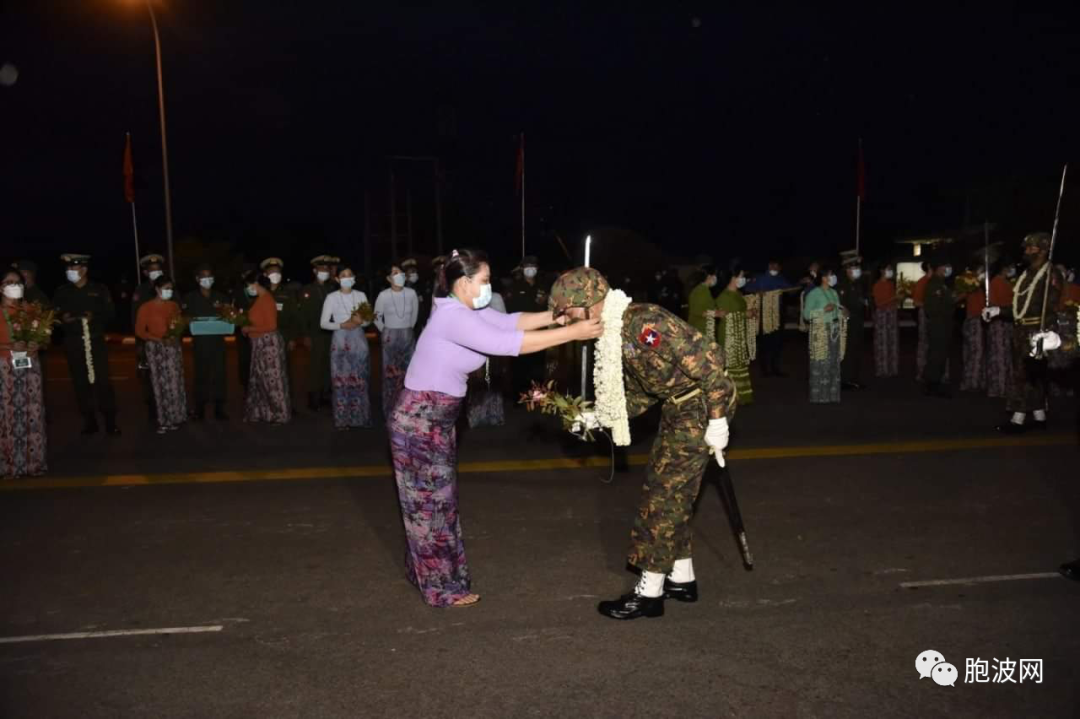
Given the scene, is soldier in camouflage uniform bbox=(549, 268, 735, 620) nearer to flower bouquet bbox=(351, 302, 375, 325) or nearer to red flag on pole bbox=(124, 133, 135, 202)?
flower bouquet bbox=(351, 302, 375, 325)

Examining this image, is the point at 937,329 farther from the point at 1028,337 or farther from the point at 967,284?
the point at 1028,337

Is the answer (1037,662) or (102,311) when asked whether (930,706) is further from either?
(102,311)

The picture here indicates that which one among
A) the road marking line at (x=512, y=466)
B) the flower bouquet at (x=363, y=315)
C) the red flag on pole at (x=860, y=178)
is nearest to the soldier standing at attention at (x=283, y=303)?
the flower bouquet at (x=363, y=315)

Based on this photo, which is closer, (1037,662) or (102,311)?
(1037,662)

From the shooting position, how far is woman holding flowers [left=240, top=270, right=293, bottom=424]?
1238 centimetres

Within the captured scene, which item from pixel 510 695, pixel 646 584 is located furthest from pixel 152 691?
pixel 646 584

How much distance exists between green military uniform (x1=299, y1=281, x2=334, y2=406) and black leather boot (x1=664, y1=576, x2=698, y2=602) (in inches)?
349

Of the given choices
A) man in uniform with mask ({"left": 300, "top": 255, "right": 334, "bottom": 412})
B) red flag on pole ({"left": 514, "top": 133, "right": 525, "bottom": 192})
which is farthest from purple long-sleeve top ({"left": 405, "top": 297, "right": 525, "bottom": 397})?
red flag on pole ({"left": 514, "top": 133, "right": 525, "bottom": 192})

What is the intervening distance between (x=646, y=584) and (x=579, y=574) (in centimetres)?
83

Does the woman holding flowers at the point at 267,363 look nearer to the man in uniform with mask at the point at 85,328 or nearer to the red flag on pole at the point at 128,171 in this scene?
the man in uniform with mask at the point at 85,328

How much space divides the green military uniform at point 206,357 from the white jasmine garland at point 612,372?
8.60 m

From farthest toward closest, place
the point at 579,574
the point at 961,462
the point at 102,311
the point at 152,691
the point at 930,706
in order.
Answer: the point at 102,311
the point at 961,462
the point at 579,574
the point at 152,691
the point at 930,706

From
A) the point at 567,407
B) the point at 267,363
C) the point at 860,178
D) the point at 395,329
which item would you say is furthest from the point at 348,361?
the point at 860,178

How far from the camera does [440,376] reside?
5355 millimetres
